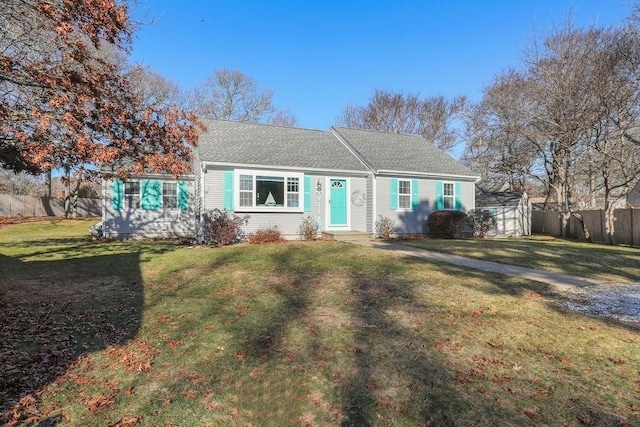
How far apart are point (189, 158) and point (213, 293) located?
3315 millimetres

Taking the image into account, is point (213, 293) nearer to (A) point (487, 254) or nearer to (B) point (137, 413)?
(B) point (137, 413)

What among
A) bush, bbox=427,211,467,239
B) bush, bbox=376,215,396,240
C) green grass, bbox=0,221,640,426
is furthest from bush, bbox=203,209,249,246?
bush, bbox=427,211,467,239

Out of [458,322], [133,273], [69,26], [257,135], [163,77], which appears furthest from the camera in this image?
[163,77]

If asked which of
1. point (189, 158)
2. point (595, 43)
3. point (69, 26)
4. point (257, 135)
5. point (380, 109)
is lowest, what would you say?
point (189, 158)

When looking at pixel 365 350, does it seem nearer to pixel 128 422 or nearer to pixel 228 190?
pixel 128 422

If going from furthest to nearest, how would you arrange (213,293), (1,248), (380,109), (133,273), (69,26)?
1. (380,109)
2. (1,248)
3. (133,273)
4. (213,293)
5. (69,26)

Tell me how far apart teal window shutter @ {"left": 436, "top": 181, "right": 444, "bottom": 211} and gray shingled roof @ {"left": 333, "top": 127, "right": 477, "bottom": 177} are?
554 millimetres

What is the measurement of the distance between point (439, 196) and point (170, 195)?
37.2ft

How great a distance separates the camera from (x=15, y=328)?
505cm

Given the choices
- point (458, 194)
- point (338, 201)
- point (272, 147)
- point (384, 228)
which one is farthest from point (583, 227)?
point (272, 147)

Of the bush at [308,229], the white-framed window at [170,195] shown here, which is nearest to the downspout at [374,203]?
the bush at [308,229]

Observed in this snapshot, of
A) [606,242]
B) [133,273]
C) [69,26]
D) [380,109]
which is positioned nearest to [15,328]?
[133,273]

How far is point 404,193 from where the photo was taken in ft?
53.9

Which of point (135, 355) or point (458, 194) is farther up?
point (458, 194)
